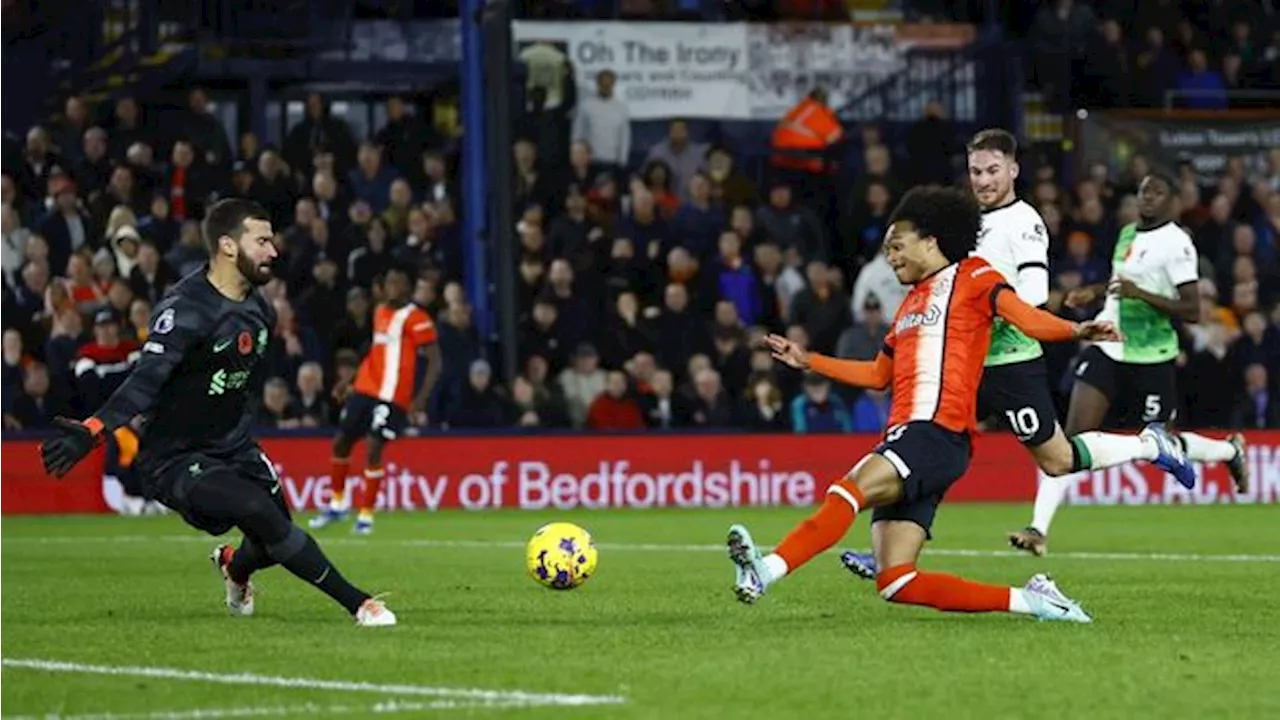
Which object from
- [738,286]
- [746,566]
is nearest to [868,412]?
[738,286]

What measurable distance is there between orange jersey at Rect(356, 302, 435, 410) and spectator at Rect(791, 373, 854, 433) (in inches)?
204

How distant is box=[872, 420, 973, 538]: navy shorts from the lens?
38.4 feet

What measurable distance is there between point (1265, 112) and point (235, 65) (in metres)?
12.6

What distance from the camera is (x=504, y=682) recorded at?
9.77 meters

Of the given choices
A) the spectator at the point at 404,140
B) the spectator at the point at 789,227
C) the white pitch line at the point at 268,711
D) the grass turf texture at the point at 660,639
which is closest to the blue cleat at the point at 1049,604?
the grass turf texture at the point at 660,639

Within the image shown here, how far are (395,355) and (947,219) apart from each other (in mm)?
12539

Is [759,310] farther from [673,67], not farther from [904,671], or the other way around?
[904,671]

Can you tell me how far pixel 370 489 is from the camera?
23.2 meters

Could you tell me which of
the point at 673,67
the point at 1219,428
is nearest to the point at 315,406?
the point at 673,67

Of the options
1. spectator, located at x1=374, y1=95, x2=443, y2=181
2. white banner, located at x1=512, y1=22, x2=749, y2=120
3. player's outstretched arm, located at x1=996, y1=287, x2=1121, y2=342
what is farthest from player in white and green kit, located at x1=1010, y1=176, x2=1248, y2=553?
white banner, located at x1=512, y1=22, x2=749, y2=120

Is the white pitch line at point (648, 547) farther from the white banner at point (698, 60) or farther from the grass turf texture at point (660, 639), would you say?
the white banner at point (698, 60)

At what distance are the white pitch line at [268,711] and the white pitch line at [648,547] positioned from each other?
30.7ft

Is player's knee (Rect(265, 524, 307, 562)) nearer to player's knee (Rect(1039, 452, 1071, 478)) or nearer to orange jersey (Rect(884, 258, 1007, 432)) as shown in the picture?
orange jersey (Rect(884, 258, 1007, 432))

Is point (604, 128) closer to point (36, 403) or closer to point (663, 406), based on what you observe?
point (663, 406)
